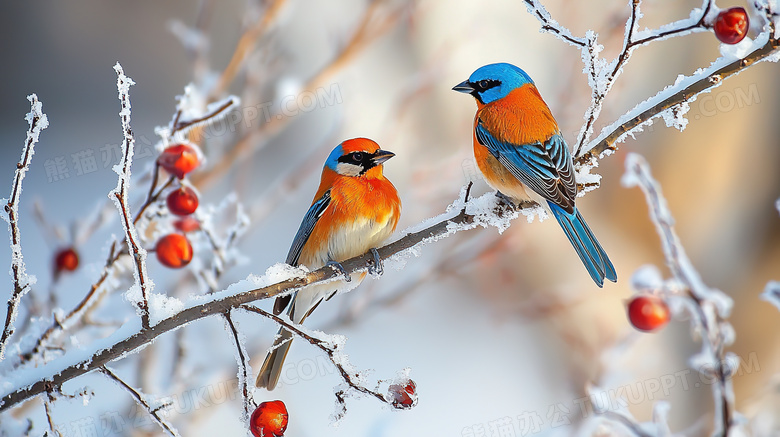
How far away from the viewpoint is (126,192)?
1.01 meters

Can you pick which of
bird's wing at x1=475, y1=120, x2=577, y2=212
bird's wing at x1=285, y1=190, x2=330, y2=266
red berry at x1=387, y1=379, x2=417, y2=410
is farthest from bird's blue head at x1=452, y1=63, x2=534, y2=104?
red berry at x1=387, y1=379, x2=417, y2=410

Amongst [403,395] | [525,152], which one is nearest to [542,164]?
[525,152]

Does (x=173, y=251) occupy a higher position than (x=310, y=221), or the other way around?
(x=310, y=221)

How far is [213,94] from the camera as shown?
2498mm

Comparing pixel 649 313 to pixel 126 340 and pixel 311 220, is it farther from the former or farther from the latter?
pixel 126 340

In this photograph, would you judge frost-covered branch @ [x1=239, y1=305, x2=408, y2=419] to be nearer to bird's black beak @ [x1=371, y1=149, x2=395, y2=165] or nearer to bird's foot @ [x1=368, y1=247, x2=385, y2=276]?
bird's foot @ [x1=368, y1=247, x2=385, y2=276]

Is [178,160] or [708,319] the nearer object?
[708,319]

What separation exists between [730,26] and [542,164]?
600 millimetres

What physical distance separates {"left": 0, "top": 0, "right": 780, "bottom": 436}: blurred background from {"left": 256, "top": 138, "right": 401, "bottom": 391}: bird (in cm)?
54

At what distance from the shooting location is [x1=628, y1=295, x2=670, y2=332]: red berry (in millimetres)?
1515

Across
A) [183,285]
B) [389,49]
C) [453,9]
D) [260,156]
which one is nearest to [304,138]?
[260,156]

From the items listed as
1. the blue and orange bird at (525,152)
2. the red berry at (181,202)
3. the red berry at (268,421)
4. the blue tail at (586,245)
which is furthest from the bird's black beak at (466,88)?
the red berry at (268,421)

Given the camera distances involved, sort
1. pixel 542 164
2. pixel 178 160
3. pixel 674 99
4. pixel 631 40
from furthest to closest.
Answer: pixel 542 164 → pixel 178 160 → pixel 674 99 → pixel 631 40

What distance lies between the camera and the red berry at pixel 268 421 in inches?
47.2
